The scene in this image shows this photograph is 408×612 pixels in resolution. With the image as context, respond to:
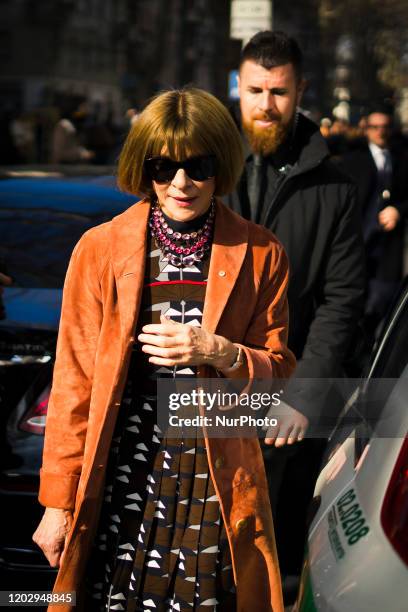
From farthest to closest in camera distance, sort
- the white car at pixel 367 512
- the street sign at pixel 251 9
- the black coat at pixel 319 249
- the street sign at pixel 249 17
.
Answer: the street sign at pixel 251 9 → the street sign at pixel 249 17 → the black coat at pixel 319 249 → the white car at pixel 367 512

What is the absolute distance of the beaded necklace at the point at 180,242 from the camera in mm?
2869

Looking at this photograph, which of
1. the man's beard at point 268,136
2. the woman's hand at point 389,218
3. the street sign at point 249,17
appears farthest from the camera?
the street sign at point 249,17

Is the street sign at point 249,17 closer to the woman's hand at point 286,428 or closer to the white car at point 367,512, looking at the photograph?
the woman's hand at point 286,428

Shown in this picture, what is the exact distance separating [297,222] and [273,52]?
0.64 m

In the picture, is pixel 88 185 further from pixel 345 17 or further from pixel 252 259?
pixel 345 17

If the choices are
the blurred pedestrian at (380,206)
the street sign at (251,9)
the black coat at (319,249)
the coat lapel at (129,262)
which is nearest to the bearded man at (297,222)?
the black coat at (319,249)

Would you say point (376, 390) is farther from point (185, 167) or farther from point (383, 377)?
point (185, 167)

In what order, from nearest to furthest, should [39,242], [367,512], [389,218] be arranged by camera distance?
[367,512] → [39,242] → [389,218]

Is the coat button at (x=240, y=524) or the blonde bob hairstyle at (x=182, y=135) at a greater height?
the blonde bob hairstyle at (x=182, y=135)

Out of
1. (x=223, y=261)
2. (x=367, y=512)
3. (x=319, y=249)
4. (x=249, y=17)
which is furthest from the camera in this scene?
(x=249, y=17)

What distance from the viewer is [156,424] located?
281cm

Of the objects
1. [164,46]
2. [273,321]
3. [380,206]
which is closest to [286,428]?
[273,321]

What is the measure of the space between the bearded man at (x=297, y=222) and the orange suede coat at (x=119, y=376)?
91 centimetres

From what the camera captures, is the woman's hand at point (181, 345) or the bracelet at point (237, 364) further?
the bracelet at point (237, 364)
